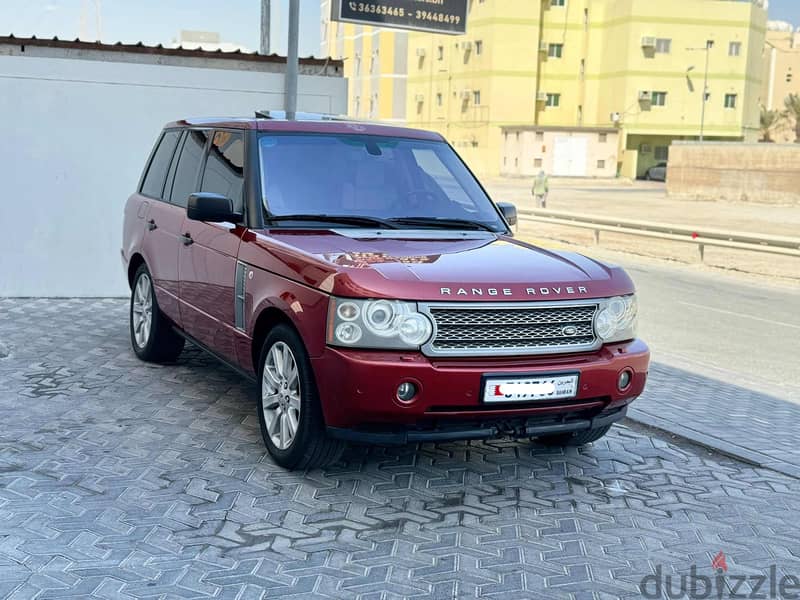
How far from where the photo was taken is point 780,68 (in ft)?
527

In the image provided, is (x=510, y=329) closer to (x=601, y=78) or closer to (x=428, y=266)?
(x=428, y=266)

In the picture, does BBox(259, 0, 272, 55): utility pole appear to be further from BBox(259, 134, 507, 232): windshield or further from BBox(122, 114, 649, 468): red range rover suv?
BBox(259, 134, 507, 232): windshield

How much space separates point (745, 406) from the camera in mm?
7664

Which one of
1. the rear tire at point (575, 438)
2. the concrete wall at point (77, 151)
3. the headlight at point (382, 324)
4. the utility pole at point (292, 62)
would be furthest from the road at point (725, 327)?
the concrete wall at point (77, 151)

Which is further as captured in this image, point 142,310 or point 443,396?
point 142,310

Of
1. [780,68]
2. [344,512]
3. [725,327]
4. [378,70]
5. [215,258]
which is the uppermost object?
[780,68]

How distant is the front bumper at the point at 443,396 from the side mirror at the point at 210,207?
4.55ft

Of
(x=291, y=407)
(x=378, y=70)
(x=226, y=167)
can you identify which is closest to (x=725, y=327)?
(x=226, y=167)

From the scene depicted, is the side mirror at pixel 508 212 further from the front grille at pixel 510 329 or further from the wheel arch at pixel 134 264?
the wheel arch at pixel 134 264

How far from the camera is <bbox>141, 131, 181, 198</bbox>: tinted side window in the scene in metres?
7.79

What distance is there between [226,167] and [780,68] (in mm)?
169925

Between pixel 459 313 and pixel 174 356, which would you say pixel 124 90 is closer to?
pixel 174 356

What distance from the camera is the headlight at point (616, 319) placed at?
5.29 m

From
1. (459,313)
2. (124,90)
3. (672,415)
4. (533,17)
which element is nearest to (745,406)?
(672,415)
